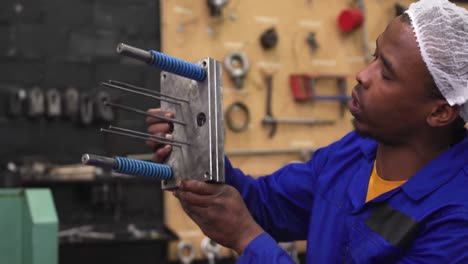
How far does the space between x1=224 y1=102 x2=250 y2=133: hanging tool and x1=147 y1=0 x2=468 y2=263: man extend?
166 cm

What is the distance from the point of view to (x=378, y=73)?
118 centimetres

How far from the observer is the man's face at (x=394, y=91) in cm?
114

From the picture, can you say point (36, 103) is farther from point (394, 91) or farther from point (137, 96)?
point (394, 91)

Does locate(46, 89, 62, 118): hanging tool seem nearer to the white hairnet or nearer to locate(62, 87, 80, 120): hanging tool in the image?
locate(62, 87, 80, 120): hanging tool

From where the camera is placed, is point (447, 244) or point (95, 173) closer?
point (447, 244)

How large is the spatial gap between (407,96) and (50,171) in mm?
1781

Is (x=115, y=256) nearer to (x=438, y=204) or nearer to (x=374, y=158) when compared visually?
(x=374, y=158)

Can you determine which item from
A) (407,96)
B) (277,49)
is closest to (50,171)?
(277,49)

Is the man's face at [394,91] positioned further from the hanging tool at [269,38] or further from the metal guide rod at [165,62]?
the hanging tool at [269,38]

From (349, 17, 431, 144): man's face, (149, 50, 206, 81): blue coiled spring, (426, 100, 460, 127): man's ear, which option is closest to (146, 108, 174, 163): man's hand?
(149, 50, 206, 81): blue coiled spring

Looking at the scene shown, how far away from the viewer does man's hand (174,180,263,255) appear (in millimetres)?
1131

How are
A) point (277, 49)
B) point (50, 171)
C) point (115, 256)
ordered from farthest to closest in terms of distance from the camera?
point (277, 49) < point (115, 256) < point (50, 171)

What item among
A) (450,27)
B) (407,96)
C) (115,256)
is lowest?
(115,256)

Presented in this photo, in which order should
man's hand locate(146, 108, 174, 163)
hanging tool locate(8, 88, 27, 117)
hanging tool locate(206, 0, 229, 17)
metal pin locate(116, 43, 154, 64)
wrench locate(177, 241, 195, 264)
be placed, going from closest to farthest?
metal pin locate(116, 43, 154, 64) < man's hand locate(146, 108, 174, 163) < hanging tool locate(8, 88, 27, 117) < wrench locate(177, 241, 195, 264) < hanging tool locate(206, 0, 229, 17)
